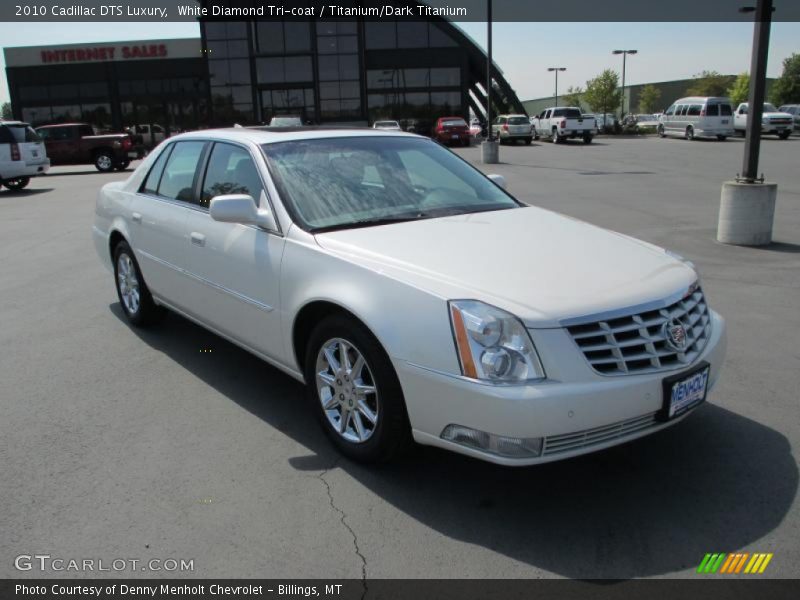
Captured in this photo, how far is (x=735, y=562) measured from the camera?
2.68 meters

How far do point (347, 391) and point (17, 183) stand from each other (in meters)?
20.7

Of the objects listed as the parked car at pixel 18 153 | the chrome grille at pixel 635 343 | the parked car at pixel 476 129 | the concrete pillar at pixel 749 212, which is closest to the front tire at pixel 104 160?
the parked car at pixel 18 153

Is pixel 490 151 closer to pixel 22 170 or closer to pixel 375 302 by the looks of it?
pixel 22 170

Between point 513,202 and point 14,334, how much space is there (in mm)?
4308

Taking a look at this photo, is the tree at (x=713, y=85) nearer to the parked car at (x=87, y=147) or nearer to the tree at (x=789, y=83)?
the tree at (x=789, y=83)

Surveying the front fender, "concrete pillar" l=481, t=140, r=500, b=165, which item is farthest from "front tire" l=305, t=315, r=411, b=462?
"concrete pillar" l=481, t=140, r=500, b=165

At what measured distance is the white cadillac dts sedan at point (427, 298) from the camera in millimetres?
2799

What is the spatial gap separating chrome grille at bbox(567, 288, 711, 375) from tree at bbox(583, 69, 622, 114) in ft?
230

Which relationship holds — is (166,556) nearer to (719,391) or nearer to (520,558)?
(520,558)

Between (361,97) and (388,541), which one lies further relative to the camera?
(361,97)

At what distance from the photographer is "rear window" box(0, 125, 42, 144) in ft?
61.3

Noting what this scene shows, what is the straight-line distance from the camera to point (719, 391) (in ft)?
14.0

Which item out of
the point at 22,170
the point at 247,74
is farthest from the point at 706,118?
the point at 22,170

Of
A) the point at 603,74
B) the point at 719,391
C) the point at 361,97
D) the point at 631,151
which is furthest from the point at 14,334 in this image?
the point at 603,74
